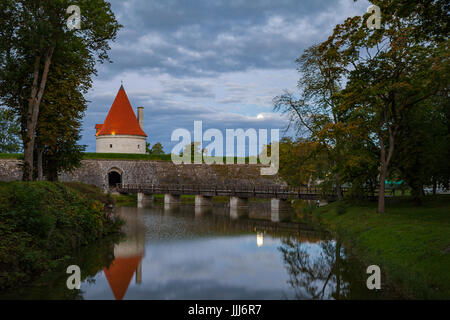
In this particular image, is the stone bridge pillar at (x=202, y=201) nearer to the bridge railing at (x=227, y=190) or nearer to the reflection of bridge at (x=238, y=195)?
the reflection of bridge at (x=238, y=195)

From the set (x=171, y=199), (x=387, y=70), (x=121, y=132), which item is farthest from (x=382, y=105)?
(x=121, y=132)

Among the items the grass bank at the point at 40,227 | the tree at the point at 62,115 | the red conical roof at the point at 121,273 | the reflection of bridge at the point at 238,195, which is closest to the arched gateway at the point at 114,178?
the reflection of bridge at the point at 238,195

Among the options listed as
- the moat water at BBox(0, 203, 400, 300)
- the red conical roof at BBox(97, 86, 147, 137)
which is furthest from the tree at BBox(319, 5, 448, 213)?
the red conical roof at BBox(97, 86, 147, 137)

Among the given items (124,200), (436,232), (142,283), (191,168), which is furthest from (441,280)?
(191,168)

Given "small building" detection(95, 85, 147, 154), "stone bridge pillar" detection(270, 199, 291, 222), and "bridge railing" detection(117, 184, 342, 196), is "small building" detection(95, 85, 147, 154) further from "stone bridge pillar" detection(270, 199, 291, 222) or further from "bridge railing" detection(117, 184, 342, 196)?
"stone bridge pillar" detection(270, 199, 291, 222)

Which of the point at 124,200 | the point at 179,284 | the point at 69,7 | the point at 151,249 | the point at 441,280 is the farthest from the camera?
the point at 124,200

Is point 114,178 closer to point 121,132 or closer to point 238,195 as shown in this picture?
point 121,132

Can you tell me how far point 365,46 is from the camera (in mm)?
20250

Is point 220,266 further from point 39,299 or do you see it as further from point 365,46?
point 365,46

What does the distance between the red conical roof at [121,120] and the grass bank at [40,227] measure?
38.7 meters

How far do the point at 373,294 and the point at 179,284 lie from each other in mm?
5641

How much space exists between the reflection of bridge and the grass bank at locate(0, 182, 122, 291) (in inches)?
673

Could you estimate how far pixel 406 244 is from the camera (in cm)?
1359

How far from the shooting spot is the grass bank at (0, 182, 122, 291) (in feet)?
37.7
